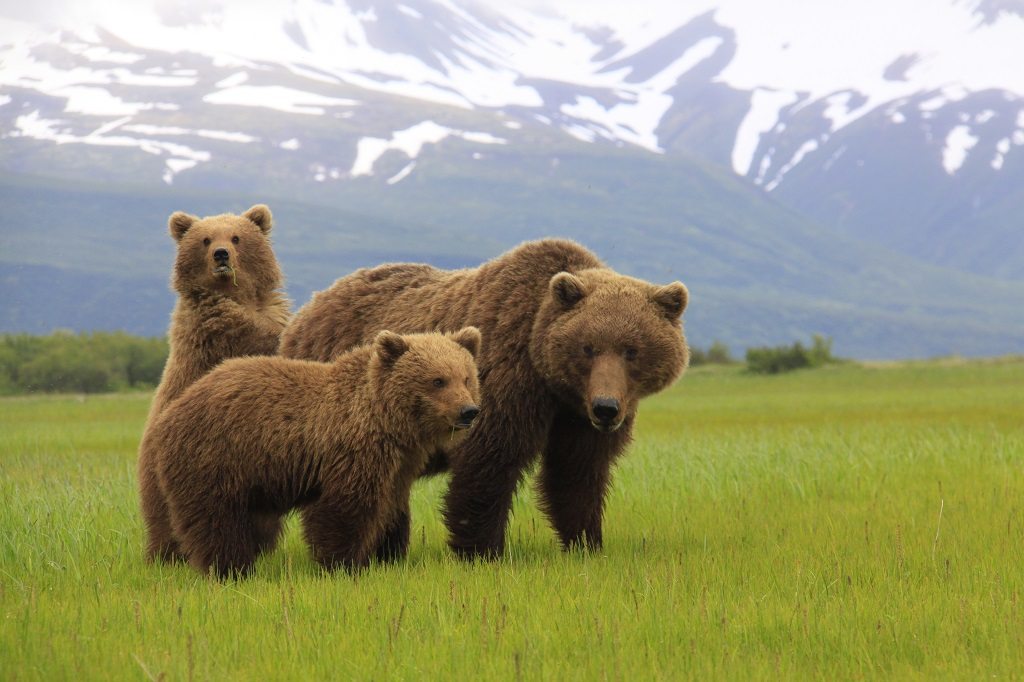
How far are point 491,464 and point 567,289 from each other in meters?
1.09

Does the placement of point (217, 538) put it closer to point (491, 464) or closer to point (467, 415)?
point (467, 415)

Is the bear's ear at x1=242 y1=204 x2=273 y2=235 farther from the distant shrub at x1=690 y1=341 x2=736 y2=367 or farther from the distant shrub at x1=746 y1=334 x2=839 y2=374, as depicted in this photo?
the distant shrub at x1=690 y1=341 x2=736 y2=367

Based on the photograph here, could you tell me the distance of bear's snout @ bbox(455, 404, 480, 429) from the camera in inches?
239

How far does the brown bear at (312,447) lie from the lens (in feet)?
20.3

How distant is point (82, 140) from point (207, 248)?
16142 centimetres

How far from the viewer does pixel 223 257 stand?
7855mm

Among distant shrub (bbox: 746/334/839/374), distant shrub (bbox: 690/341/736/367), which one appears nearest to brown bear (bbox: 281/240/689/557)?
distant shrub (bbox: 746/334/839/374)

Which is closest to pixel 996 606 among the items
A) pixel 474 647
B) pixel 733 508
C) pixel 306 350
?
pixel 474 647

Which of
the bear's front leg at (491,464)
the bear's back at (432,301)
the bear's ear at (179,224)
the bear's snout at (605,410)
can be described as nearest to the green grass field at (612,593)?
the bear's front leg at (491,464)

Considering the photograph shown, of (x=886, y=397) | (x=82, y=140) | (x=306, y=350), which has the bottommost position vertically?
(x=886, y=397)

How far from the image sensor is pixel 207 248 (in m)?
7.98

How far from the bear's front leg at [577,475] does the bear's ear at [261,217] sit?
266 centimetres

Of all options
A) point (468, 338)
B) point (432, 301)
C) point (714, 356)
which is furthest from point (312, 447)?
point (714, 356)

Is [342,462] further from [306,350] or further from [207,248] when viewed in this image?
[207,248]
